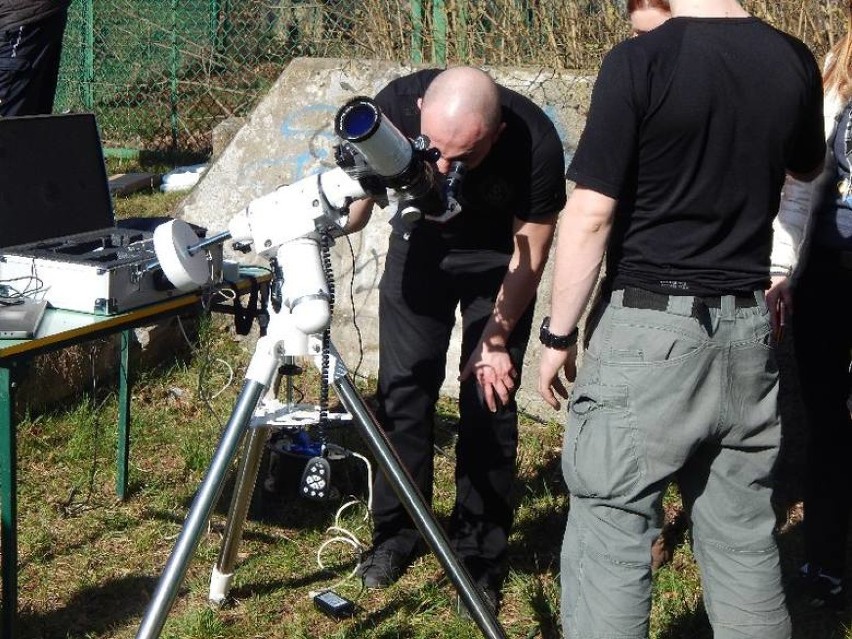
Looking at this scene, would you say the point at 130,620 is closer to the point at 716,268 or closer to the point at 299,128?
the point at 716,268

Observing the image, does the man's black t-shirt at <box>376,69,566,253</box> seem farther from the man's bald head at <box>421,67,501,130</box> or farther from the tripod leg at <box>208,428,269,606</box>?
the tripod leg at <box>208,428,269,606</box>

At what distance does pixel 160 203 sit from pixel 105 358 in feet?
7.53

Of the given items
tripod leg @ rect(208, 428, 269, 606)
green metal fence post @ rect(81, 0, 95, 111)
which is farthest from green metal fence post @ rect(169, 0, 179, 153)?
tripod leg @ rect(208, 428, 269, 606)

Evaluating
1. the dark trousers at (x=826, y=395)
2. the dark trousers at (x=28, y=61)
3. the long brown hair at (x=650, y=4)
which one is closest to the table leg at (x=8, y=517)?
the long brown hair at (x=650, y=4)

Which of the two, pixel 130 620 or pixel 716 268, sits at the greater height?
pixel 716 268

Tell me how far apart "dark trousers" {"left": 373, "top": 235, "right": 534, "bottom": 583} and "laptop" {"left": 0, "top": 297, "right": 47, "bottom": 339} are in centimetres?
102

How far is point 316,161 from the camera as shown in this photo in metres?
5.43

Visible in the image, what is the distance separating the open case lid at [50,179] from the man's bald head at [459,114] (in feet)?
4.29

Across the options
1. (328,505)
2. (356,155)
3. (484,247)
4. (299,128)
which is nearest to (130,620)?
(328,505)

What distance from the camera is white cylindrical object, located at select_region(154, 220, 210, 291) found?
269cm

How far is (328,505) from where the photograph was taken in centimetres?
410

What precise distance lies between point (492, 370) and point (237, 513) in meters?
0.81

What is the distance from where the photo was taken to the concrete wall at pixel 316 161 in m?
5.28

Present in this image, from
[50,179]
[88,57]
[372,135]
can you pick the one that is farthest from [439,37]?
[88,57]
